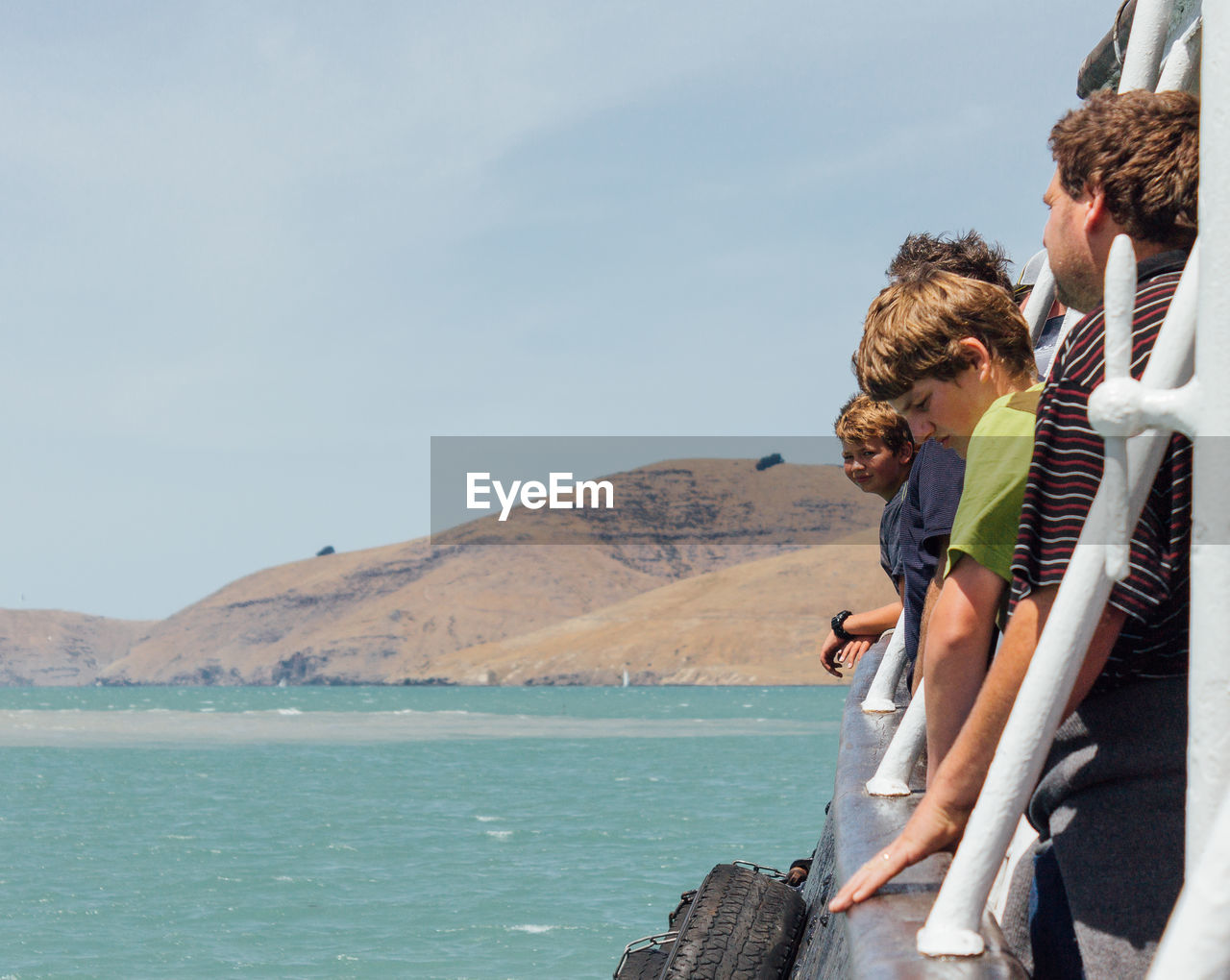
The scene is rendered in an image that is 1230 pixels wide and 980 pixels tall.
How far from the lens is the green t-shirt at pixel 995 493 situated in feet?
6.75

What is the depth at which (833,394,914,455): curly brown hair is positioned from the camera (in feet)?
13.2

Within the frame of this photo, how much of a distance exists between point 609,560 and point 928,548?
187737 mm

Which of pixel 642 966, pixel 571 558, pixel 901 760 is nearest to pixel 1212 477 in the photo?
pixel 901 760

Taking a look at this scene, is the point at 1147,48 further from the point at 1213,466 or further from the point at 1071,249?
the point at 1213,466

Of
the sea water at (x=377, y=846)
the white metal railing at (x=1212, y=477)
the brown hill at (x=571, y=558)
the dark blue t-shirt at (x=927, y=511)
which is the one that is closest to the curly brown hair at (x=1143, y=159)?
the white metal railing at (x=1212, y=477)

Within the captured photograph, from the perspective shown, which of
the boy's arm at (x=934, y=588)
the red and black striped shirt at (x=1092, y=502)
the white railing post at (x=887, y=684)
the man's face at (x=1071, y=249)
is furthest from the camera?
the white railing post at (x=887, y=684)

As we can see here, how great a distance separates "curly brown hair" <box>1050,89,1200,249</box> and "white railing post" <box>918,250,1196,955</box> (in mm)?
332

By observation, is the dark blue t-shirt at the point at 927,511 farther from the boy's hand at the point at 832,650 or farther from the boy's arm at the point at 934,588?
the boy's hand at the point at 832,650

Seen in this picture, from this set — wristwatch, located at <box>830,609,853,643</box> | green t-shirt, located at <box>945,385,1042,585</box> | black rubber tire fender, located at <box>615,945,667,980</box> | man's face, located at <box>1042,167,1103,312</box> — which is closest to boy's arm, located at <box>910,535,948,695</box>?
green t-shirt, located at <box>945,385,1042,585</box>

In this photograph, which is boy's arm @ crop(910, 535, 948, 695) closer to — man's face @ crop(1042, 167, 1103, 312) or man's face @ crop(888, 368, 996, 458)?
man's face @ crop(888, 368, 996, 458)

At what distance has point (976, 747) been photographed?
6.36ft

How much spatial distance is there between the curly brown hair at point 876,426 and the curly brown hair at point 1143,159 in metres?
2.06

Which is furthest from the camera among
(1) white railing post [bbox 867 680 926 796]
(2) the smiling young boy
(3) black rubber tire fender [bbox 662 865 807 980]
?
(3) black rubber tire fender [bbox 662 865 807 980]

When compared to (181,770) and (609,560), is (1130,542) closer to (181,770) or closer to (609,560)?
(181,770)
